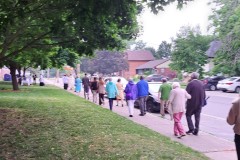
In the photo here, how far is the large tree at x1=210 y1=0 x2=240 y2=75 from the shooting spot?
36.2m

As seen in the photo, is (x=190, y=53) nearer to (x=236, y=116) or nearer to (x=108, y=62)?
(x=108, y=62)

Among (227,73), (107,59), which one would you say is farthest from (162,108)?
(107,59)

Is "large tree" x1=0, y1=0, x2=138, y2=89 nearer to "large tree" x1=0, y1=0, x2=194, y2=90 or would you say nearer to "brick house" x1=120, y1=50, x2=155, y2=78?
"large tree" x1=0, y1=0, x2=194, y2=90

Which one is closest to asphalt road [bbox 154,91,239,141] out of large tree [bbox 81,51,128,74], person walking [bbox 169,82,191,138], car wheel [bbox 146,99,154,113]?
person walking [bbox 169,82,191,138]

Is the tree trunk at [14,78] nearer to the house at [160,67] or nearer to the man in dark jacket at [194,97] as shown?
the man in dark jacket at [194,97]

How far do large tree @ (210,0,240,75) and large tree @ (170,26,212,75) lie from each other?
7.19 metres

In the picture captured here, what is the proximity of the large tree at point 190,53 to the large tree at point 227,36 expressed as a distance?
7190 mm

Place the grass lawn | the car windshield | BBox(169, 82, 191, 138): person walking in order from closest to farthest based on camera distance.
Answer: the grass lawn < BBox(169, 82, 191, 138): person walking < the car windshield

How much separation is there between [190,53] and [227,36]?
1017 cm

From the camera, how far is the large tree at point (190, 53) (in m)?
47.1

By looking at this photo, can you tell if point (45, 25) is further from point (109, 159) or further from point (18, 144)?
point (109, 159)

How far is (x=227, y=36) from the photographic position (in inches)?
1452

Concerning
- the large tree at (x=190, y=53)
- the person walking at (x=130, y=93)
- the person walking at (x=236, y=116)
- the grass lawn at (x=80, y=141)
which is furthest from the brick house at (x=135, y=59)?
the person walking at (x=236, y=116)

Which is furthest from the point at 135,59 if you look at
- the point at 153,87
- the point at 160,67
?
the point at 153,87
